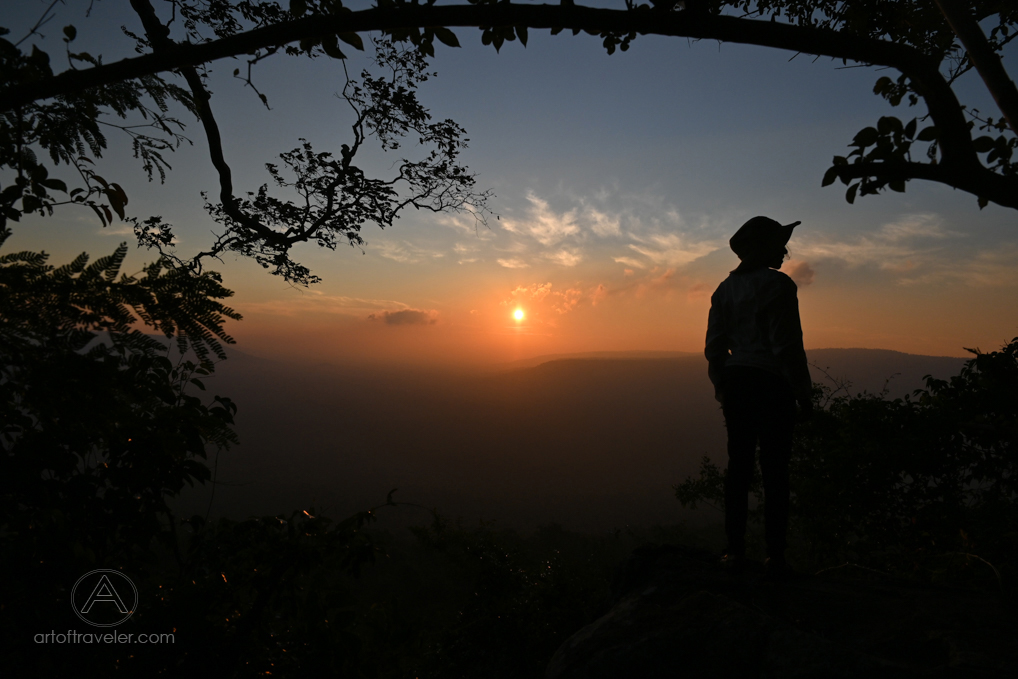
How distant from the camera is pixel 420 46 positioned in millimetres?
2383

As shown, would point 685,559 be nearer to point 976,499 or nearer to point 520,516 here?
point 976,499

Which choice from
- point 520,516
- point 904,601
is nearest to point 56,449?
point 904,601

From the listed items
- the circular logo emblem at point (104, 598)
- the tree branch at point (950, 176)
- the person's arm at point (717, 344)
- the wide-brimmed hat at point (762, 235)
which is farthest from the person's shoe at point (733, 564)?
the circular logo emblem at point (104, 598)

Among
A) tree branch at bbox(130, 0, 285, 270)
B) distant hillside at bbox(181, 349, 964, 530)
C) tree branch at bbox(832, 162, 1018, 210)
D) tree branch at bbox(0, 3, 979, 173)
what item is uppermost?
tree branch at bbox(130, 0, 285, 270)

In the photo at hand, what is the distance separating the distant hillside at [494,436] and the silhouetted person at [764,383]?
5667 cm

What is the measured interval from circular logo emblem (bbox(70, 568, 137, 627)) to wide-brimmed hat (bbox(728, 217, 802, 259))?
436cm

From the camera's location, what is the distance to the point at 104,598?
210 cm

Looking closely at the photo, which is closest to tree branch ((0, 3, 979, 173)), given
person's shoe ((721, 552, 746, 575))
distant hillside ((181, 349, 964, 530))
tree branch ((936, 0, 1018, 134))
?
tree branch ((936, 0, 1018, 134))

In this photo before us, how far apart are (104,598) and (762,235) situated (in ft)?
15.0

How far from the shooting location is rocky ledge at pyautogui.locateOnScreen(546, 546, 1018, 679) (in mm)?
2062

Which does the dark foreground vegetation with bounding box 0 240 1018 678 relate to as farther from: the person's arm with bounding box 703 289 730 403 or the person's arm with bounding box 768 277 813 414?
the person's arm with bounding box 703 289 730 403

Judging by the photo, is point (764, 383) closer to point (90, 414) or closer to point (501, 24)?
point (501, 24)

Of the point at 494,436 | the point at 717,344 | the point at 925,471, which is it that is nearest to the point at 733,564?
the point at 717,344

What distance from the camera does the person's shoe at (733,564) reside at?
3.30 m
